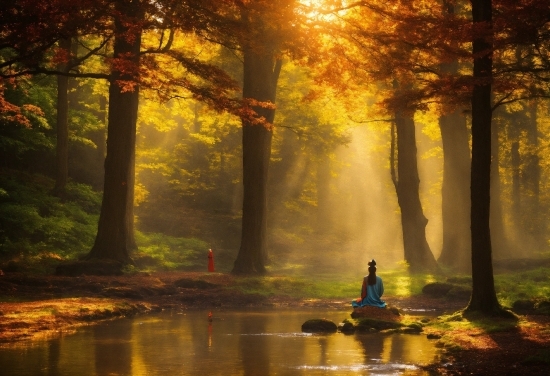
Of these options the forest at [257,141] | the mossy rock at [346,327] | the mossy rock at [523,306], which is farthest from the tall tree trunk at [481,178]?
the mossy rock at [523,306]

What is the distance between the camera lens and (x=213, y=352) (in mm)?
13500

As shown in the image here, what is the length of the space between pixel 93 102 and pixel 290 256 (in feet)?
50.2

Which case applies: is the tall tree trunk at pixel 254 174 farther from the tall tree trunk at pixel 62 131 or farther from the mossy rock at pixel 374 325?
the mossy rock at pixel 374 325

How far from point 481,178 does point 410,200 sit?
16.9 metres

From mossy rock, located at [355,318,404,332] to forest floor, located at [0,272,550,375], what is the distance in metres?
0.80

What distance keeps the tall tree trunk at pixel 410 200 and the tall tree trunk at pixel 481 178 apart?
53.8ft

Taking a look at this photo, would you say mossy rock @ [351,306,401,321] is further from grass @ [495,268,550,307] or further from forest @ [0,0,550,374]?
grass @ [495,268,550,307]

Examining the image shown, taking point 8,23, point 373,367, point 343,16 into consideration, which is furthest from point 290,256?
point 373,367

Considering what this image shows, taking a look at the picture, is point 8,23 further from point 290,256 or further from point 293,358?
point 290,256

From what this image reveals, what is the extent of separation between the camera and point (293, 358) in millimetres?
12875

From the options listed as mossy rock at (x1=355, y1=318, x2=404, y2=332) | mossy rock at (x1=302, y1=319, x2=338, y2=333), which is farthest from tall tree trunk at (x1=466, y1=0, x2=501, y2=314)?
mossy rock at (x1=302, y1=319, x2=338, y2=333)

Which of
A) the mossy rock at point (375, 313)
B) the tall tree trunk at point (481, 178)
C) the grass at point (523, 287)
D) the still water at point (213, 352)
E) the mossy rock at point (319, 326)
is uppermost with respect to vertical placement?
the tall tree trunk at point (481, 178)

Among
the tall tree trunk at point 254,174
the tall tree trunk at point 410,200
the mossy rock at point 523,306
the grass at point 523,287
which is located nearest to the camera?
the mossy rock at point 523,306

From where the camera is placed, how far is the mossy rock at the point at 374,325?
17.3 meters
